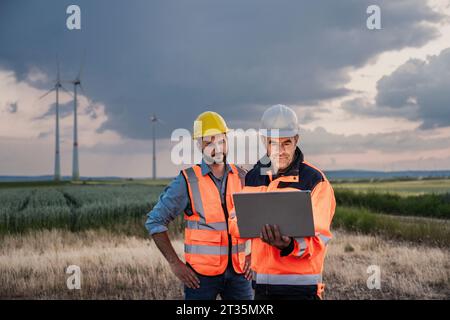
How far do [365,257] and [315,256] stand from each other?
9.72 meters

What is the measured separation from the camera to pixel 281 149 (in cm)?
405

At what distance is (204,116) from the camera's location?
5.38 meters

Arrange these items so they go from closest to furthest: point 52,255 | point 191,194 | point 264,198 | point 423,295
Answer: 1. point 264,198
2. point 191,194
3. point 423,295
4. point 52,255

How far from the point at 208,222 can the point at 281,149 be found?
1427mm

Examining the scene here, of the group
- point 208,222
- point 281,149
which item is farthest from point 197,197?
point 281,149

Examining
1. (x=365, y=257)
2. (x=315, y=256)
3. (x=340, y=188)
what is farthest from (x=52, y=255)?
(x=340, y=188)

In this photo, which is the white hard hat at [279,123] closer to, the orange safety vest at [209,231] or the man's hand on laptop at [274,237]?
the man's hand on laptop at [274,237]

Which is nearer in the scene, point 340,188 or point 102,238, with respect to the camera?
point 102,238

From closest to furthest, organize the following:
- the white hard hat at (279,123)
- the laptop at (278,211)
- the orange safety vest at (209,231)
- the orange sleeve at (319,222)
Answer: the laptop at (278,211)
the orange sleeve at (319,222)
the white hard hat at (279,123)
the orange safety vest at (209,231)

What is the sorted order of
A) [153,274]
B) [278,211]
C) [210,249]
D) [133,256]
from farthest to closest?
[133,256], [153,274], [210,249], [278,211]

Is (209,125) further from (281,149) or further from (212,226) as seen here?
(281,149)

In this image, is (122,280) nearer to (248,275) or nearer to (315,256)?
(248,275)

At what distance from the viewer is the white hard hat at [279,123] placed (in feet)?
13.3

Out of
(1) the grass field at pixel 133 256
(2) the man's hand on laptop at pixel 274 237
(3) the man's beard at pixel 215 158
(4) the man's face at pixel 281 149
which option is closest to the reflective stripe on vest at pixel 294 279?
(2) the man's hand on laptop at pixel 274 237
